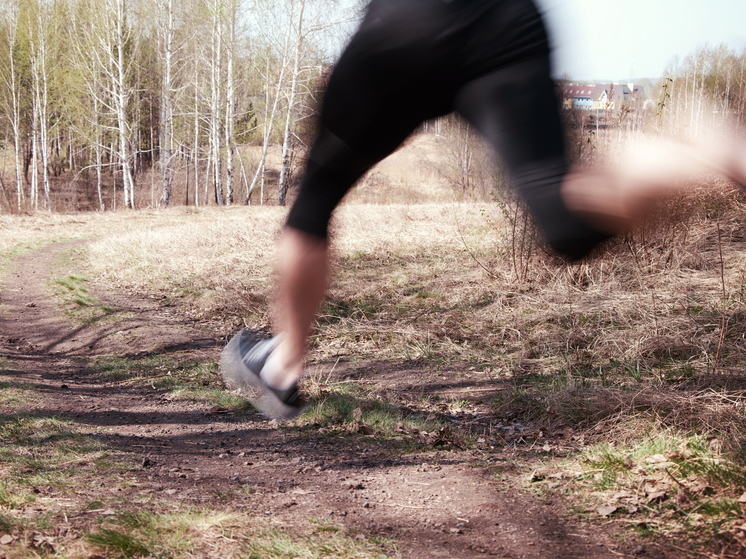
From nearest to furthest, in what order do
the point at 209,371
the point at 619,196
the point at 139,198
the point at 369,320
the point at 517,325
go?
the point at 619,196 → the point at 209,371 → the point at 517,325 → the point at 369,320 → the point at 139,198

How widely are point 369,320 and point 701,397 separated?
9.60 ft

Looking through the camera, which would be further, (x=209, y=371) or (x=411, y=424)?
(x=209, y=371)

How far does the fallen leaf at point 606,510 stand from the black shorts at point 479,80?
3.54 ft

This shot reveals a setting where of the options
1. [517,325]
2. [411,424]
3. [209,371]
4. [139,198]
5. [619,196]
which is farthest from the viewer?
[139,198]

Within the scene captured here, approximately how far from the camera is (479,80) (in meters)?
1.12

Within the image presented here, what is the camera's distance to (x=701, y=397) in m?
2.38

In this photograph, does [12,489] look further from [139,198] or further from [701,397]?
[139,198]

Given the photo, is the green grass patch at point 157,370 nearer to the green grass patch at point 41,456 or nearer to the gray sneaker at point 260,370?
the green grass patch at point 41,456

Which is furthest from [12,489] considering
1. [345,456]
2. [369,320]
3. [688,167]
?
[369,320]

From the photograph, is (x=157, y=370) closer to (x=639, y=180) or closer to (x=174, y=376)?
(x=174, y=376)

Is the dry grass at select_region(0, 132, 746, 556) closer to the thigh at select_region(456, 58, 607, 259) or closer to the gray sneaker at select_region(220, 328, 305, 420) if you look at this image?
the thigh at select_region(456, 58, 607, 259)

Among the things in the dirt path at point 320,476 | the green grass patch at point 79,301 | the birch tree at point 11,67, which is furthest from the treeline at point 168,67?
the dirt path at point 320,476

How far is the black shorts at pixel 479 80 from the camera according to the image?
107 centimetres

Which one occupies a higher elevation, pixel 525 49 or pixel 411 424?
pixel 525 49
